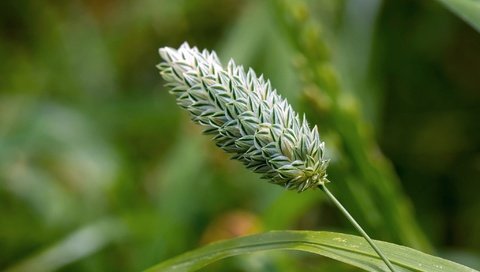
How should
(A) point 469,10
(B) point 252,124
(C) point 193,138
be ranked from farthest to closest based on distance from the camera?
(C) point 193,138
(A) point 469,10
(B) point 252,124

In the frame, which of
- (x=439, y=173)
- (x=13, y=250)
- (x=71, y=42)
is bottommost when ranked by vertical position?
(x=439, y=173)

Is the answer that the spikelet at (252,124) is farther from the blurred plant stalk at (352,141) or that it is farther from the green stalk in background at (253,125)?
the blurred plant stalk at (352,141)

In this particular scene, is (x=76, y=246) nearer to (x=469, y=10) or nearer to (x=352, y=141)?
(x=352, y=141)

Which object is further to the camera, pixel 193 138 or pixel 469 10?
pixel 193 138

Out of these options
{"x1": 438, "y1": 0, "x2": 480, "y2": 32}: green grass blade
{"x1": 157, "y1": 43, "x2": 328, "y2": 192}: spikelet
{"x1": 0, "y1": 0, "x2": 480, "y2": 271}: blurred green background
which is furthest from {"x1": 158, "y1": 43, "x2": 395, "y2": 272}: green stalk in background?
{"x1": 0, "y1": 0, "x2": 480, "y2": 271}: blurred green background

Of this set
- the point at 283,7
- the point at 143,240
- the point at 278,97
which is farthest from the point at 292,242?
the point at 143,240

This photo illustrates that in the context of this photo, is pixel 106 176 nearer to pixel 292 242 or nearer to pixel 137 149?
pixel 137 149

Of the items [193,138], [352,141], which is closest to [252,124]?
[352,141]
